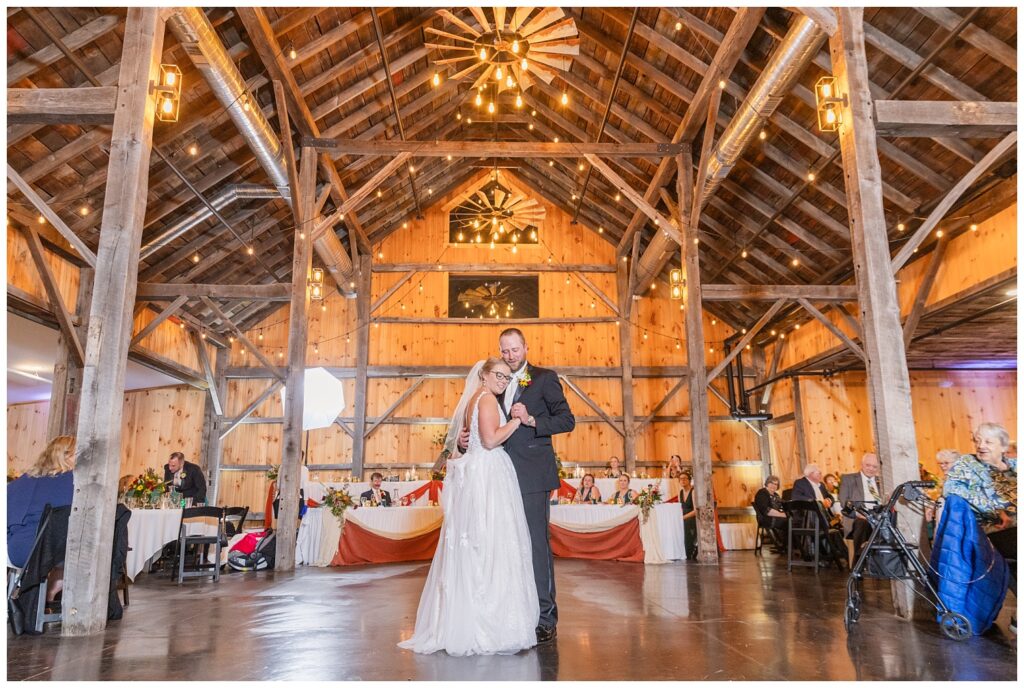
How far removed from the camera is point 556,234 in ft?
47.7

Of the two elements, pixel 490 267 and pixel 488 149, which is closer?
pixel 488 149

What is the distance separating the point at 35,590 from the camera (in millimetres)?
3959

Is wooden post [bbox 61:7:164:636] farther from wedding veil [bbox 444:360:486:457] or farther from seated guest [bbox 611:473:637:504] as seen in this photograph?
seated guest [bbox 611:473:637:504]

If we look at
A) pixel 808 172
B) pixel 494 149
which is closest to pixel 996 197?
pixel 808 172

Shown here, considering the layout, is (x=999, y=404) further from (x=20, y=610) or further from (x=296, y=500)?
(x=20, y=610)

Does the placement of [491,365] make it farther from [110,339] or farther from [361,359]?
[361,359]

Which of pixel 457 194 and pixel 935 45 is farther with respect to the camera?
pixel 457 194

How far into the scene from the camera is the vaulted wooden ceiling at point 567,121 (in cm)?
656

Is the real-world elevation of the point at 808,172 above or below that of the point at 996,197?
above

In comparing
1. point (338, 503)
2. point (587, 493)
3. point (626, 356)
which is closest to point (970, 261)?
point (587, 493)

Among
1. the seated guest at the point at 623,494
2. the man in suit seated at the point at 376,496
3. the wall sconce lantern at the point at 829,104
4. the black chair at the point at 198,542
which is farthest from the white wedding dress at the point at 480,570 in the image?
the man in suit seated at the point at 376,496

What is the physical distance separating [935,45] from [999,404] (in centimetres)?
890

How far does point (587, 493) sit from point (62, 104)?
25.8 feet

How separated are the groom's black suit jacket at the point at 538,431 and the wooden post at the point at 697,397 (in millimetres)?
5458
